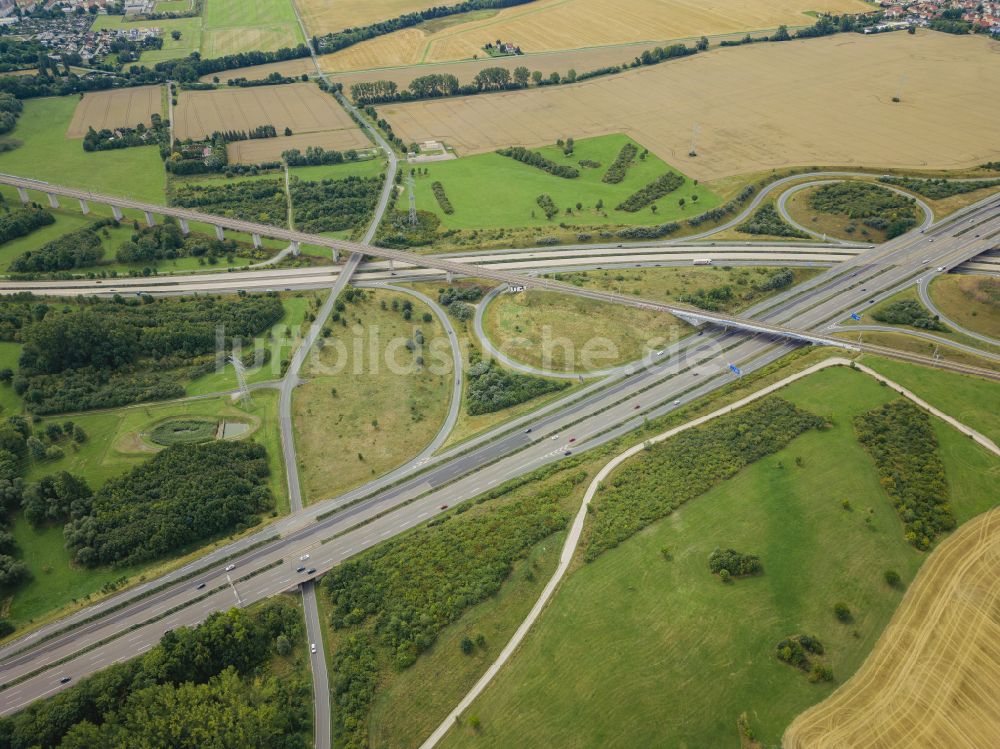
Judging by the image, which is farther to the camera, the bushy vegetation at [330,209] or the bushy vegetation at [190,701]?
the bushy vegetation at [330,209]

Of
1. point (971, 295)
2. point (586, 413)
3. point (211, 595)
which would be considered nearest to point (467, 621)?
point (211, 595)

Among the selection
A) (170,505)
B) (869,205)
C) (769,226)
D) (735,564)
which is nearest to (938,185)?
(869,205)

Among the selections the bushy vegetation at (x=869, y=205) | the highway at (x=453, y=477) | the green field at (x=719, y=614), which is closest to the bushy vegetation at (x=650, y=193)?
the bushy vegetation at (x=869, y=205)

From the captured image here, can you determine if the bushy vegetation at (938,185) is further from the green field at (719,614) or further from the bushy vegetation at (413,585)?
the bushy vegetation at (413,585)

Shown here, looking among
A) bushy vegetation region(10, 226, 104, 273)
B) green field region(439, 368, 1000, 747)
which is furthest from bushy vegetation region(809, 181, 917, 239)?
bushy vegetation region(10, 226, 104, 273)

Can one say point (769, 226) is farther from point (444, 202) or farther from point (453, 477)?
point (453, 477)

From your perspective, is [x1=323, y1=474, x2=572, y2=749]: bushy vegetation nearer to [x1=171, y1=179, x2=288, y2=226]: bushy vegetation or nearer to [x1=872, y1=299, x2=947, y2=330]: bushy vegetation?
[x1=872, y1=299, x2=947, y2=330]: bushy vegetation

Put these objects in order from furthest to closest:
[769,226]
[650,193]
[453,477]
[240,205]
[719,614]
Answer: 1. [240,205]
2. [650,193]
3. [769,226]
4. [453,477]
5. [719,614]
